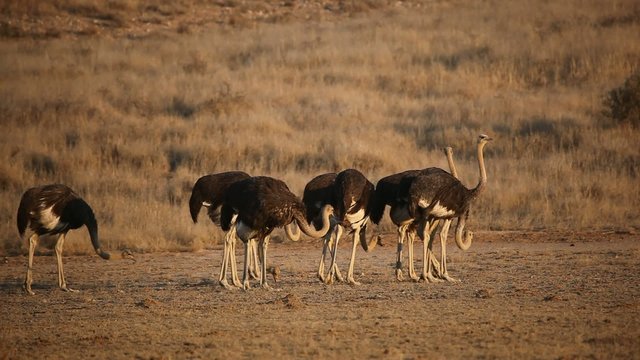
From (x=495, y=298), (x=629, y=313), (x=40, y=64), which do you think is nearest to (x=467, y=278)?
(x=495, y=298)

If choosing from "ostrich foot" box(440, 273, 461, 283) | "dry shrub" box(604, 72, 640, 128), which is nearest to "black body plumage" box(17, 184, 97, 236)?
"ostrich foot" box(440, 273, 461, 283)

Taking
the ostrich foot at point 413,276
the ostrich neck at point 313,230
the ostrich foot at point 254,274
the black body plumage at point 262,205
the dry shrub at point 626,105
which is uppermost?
the dry shrub at point 626,105

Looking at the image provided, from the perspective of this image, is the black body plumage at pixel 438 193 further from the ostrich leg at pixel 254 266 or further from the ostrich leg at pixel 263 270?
the ostrich leg at pixel 254 266

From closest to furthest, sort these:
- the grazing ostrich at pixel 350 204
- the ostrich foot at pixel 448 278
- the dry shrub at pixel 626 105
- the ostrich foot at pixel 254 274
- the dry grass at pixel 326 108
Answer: the grazing ostrich at pixel 350 204, the ostrich foot at pixel 448 278, the ostrich foot at pixel 254 274, the dry grass at pixel 326 108, the dry shrub at pixel 626 105

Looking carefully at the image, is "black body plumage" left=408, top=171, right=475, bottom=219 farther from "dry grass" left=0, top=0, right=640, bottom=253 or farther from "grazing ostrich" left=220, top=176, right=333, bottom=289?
"dry grass" left=0, top=0, right=640, bottom=253

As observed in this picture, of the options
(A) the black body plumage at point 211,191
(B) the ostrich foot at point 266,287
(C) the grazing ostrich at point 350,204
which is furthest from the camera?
(A) the black body plumage at point 211,191

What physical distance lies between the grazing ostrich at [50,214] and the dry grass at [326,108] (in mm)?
3831

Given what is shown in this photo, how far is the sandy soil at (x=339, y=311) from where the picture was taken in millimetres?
9047

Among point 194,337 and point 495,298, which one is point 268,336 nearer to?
point 194,337

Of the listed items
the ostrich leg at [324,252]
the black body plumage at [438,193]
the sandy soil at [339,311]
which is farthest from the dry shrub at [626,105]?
the ostrich leg at [324,252]

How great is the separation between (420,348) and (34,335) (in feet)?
12.6

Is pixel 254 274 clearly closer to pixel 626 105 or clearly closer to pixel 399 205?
pixel 399 205

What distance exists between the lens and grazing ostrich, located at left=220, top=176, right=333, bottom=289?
12.5 m

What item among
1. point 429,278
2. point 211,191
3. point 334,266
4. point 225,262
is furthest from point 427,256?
point 211,191
